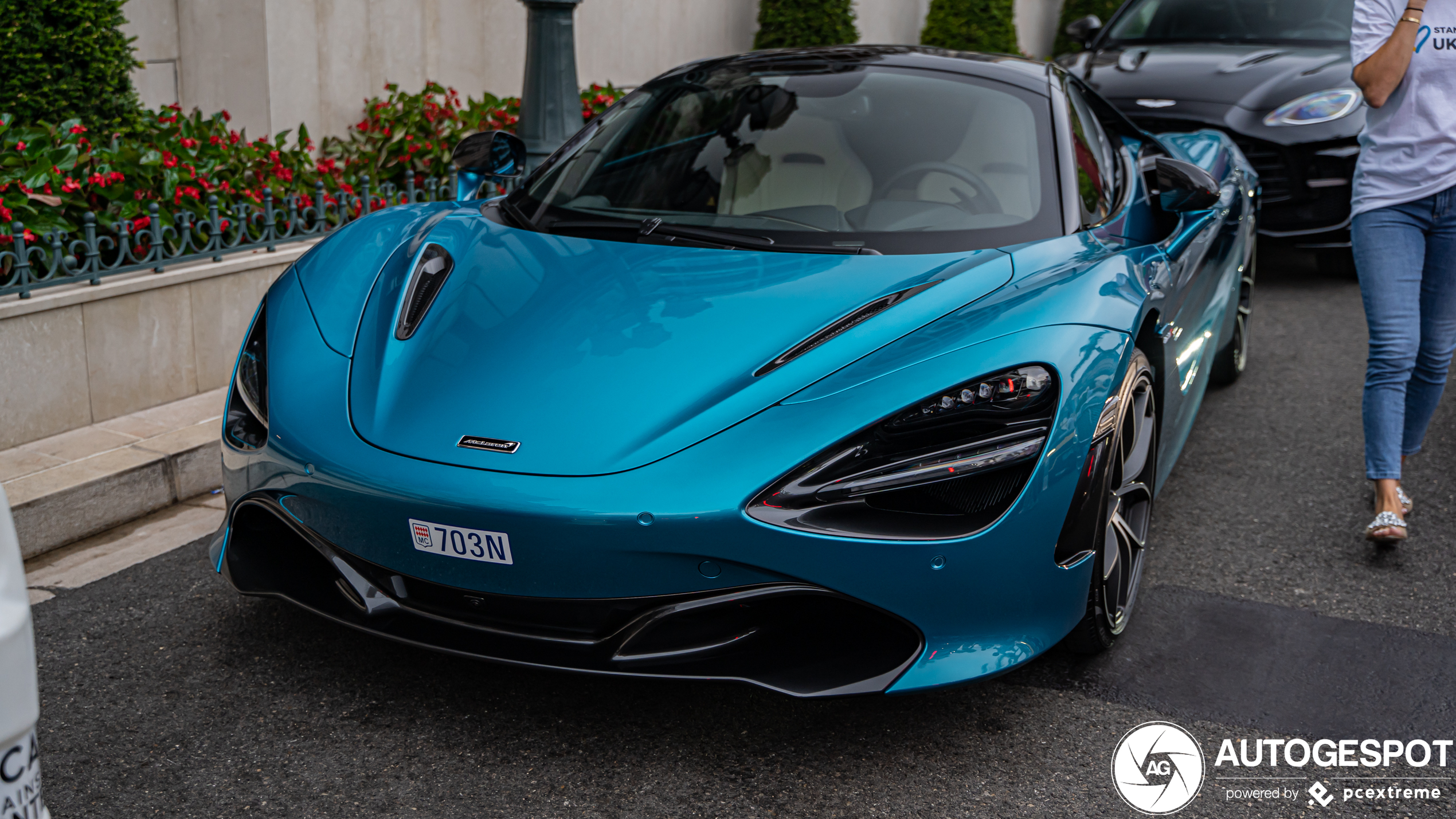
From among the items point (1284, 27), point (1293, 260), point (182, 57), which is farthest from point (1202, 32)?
point (182, 57)

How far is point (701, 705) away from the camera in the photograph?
259 centimetres

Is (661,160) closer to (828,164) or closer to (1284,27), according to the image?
(828,164)

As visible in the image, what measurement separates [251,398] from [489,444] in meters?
0.67

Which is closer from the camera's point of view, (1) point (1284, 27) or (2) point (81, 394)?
(2) point (81, 394)

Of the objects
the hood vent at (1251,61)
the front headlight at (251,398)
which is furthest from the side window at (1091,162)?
the hood vent at (1251,61)

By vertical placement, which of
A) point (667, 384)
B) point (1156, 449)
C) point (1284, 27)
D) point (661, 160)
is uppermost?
point (1284, 27)

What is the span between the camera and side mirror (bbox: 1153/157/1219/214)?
10.9ft

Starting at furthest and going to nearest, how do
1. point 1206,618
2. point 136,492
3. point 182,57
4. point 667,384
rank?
point 182,57
point 136,492
point 1206,618
point 667,384

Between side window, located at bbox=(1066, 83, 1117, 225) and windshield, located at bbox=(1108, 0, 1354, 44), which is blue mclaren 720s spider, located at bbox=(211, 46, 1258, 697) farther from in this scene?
windshield, located at bbox=(1108, 0, 1354, 44)

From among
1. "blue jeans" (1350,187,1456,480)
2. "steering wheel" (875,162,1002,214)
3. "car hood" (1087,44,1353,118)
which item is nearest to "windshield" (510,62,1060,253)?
"steering wheel" (875,162,1002,214)

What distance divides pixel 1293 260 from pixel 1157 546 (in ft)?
16.7

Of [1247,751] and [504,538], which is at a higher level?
[504,538]

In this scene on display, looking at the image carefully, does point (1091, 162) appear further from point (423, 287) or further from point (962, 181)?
point (423, 287)

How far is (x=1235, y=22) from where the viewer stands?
7633mm
